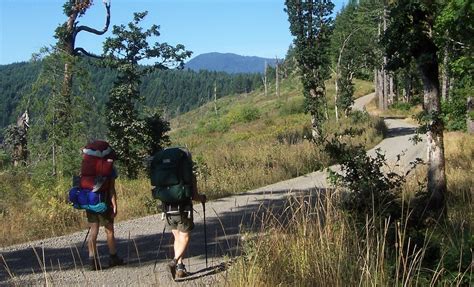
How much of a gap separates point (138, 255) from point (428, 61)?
5.03 meters

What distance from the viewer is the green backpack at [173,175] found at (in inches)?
204

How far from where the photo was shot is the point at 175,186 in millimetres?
5195

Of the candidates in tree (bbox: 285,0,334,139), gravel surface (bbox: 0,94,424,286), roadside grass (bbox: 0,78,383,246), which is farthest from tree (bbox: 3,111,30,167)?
tree (bbox: 285,0,334,139)

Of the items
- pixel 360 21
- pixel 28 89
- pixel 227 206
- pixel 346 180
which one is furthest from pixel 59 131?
pixel 360 21

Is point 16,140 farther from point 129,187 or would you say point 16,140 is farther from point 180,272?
point 180,272

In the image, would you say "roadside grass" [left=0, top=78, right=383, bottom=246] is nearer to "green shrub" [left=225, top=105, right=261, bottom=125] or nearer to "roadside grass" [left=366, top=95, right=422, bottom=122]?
"roadside grass" [left=366, top=95, right=422, bottom=122]

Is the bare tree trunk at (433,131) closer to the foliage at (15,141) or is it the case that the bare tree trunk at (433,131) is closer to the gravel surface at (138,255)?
the gravel surface at (138,255)

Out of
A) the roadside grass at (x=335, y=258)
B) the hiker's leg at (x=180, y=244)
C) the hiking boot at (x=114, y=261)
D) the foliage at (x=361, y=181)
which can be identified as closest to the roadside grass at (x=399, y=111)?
the foliage at (x=361, y=181)

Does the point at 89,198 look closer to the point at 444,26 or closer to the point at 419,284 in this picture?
the point at 419,284

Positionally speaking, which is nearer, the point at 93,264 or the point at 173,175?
the point at 173,175

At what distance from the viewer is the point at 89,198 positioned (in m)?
5.81

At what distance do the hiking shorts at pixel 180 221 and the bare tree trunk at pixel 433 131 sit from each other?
3694 mm

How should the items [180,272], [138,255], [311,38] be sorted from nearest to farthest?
1. [138,255]
2. [180,272]
3. [311,38]

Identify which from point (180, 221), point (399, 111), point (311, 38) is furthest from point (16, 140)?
point (399, 111)
